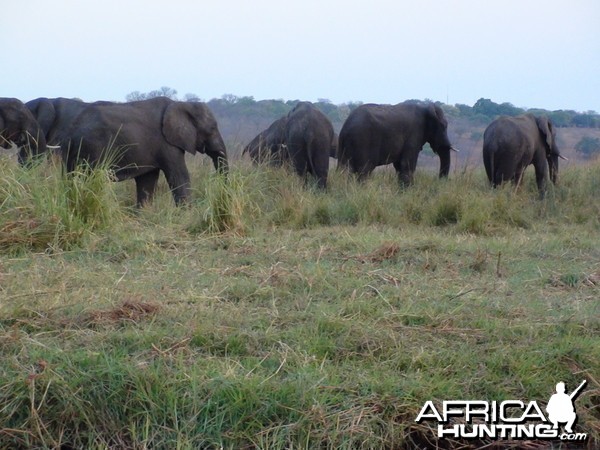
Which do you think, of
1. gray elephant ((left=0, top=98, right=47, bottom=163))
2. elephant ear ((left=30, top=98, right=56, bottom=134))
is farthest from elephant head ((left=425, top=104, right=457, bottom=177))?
gray elephant ((left=0, top=98, right=47, bottom=163))

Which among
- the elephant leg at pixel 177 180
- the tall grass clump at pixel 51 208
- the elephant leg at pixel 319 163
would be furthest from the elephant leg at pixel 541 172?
the tall grass clump at pixel 51 208

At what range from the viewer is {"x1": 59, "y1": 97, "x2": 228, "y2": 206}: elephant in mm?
10312

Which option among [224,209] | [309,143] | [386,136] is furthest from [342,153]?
[224,209]

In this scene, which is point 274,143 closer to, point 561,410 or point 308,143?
point 308,143

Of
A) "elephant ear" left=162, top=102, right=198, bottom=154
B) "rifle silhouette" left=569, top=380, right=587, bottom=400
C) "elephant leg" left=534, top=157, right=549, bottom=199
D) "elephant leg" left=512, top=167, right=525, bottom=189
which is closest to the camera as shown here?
"rifle silhouette" left=569, top=380, right=587, bottom=400

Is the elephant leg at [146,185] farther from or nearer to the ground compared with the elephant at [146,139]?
nearer to the ground

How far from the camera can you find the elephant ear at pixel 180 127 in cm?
→ 1095

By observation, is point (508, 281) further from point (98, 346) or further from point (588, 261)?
point (98, 346)

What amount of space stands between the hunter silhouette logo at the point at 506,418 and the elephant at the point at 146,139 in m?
6.21

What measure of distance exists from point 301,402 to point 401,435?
1.60ft

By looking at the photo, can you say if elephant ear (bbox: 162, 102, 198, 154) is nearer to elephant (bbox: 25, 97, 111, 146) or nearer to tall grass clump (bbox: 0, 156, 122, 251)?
elephant (bbox: 25, 97, 111, 146)

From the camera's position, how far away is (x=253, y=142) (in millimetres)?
15383

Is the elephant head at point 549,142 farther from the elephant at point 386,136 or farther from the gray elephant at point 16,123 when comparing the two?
the gray elephant at point 16,123

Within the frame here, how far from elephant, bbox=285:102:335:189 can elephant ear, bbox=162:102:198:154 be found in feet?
5.58
